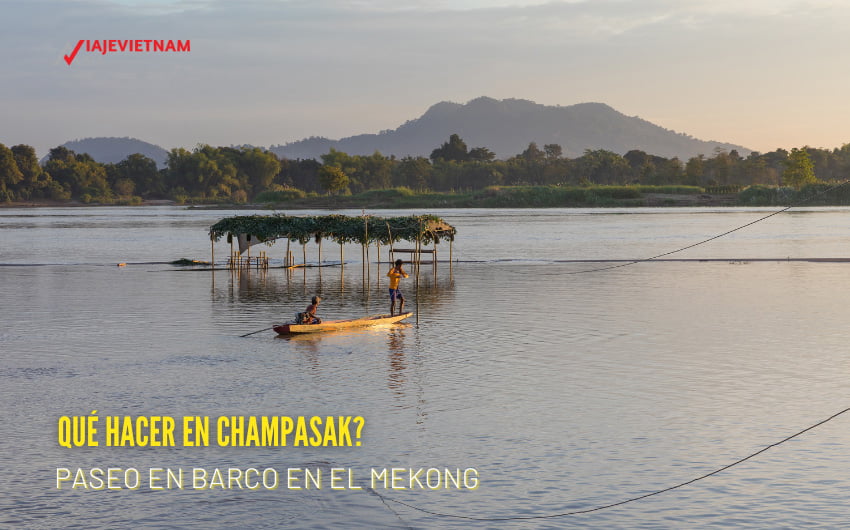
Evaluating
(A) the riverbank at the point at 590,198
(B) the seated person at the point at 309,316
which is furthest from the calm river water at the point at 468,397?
(A) the riverbank at the point at 590,198

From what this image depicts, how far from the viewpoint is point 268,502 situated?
484 inches

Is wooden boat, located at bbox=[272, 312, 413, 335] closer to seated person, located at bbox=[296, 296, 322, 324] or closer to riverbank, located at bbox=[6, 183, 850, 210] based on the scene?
seated person, located at bbox=[296, 296, 322, 324]

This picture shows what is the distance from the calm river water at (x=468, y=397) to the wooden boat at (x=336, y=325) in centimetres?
29

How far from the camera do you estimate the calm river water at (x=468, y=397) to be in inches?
481

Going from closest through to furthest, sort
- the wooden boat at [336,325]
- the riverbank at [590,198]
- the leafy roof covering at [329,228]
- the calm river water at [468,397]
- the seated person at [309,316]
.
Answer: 1. the calm river water at [468,397]
2. the wooden boat at [336,325]
3. the seated person at [309,316]
4. the leafy roof covering at [329,228]
5. the riverbank at [590,198]

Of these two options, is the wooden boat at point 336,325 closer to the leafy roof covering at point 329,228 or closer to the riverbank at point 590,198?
the leafy roof covering at point 329,228

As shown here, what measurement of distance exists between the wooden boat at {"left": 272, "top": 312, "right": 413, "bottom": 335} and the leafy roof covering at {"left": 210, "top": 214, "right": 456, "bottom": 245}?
20.0 m

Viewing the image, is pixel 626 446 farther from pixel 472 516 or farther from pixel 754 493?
pixel 472 516

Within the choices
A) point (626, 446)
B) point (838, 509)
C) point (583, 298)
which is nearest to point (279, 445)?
point (626, 446)

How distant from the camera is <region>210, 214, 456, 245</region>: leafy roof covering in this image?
156ft

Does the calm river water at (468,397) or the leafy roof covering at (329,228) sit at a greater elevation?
the leafy roof covering at (329,228)

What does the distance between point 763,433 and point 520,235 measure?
246 feet

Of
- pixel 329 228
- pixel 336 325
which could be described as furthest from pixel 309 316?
pixel 329 228

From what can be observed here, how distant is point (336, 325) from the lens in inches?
1015
